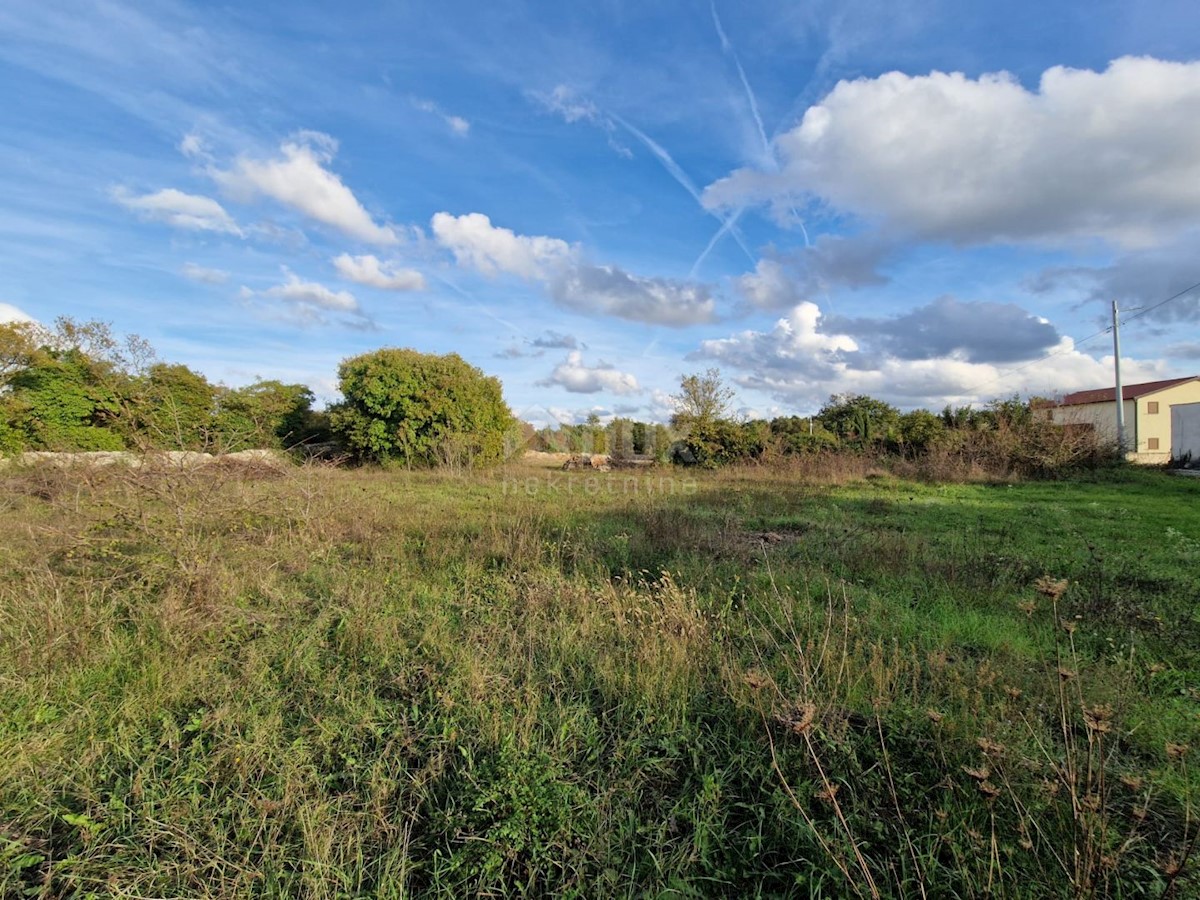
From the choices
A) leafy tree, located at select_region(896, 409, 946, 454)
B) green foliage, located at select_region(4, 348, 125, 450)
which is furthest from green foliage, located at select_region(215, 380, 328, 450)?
leafy tree, located at select_region(896, 409, 946, 454)

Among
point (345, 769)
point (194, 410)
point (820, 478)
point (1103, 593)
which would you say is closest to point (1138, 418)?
point (820, 478)

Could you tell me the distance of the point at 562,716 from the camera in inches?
97.5

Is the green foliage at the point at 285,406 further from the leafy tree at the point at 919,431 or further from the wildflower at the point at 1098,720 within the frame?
the leafy tree at the point at 919,431

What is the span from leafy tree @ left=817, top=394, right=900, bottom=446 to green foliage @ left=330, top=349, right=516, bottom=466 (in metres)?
12.0

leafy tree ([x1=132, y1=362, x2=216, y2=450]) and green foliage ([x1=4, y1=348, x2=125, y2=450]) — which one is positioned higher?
green foliage ([x1=4, y1=348, x2=125, y2=450])

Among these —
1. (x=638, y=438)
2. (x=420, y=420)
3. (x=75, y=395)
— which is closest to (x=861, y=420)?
(x=638, y=438)

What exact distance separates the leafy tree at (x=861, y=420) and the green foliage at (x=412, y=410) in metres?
12.0

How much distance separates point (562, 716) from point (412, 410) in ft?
44.2

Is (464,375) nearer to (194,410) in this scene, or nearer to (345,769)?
(194,410)

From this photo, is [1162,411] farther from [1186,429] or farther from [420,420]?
[420,420]

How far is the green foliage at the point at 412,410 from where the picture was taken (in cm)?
1478

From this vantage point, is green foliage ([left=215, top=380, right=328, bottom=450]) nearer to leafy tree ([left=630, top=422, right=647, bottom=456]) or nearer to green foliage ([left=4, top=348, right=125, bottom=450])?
green foliage ([left=4, top=348, right=125, bottom=450])

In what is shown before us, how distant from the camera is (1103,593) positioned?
162 inches

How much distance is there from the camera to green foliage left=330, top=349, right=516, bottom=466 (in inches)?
582
